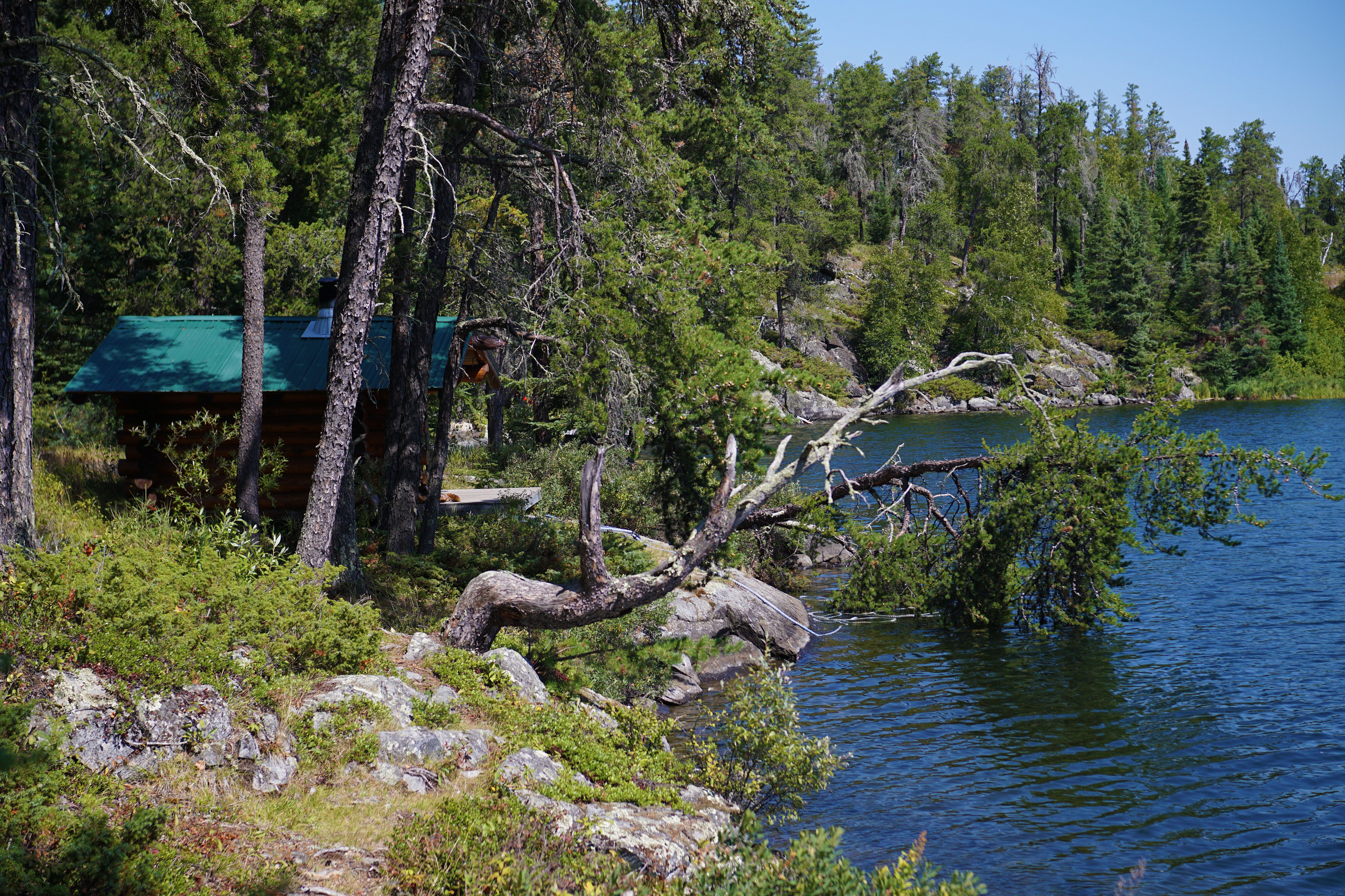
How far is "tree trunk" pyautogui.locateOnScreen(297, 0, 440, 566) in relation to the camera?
10.5 metres

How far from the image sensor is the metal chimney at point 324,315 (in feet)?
55.2

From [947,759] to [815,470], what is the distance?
19.7m

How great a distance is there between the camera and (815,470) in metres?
31.6

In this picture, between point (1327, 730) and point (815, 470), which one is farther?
point (815, 470)

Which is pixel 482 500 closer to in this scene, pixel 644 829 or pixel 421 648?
pixel 421 648

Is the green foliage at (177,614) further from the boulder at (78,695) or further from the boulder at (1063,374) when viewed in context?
the boulder at (1063,374)

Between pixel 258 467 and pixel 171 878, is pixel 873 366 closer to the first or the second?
pixel 258 467

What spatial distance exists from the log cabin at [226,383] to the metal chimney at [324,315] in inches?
0.9

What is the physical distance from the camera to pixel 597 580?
10359 millimetres

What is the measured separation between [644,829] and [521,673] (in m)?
3.38

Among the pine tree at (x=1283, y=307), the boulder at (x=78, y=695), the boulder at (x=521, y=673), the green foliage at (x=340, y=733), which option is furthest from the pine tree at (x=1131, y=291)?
the boulder at (x=78, y=695)

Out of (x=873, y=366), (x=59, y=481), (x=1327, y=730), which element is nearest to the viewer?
(x=1327, y=730)

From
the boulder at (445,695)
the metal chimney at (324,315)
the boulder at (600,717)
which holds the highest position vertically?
the metal chimney at (324,315)

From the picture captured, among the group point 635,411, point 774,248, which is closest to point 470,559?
point 635,411
